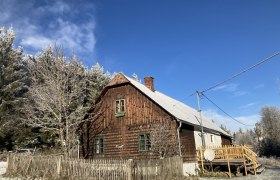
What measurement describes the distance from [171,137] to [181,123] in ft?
4.54

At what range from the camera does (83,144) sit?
29.0 meters

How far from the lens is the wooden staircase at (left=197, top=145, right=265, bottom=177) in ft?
70.2

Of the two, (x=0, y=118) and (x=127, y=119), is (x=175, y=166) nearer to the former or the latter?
(x=127, y=119)

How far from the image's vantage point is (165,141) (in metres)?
22.9

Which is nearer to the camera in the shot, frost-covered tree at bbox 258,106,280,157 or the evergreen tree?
the evergreen tree

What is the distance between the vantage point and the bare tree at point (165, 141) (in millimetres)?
22703

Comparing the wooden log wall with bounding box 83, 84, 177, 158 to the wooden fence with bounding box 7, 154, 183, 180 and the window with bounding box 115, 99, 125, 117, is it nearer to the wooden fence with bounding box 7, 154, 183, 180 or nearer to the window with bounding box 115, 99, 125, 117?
the window with bounding box 115, 99, 125, 117

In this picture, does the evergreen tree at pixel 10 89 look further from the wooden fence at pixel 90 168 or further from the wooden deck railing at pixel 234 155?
the wooden deck railing at pixel 234 155

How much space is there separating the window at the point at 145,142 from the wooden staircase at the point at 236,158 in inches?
173

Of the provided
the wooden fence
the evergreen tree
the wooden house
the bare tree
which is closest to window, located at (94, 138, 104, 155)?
the wooden house

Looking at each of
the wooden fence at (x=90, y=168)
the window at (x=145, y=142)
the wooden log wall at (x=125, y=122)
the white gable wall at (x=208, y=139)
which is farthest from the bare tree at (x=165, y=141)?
the wooden fence at (x=90, y=168)

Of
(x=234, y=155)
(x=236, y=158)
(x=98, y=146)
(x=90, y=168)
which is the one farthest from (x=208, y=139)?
(x=90, y=168)

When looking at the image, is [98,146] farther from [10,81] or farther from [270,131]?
[270,131]

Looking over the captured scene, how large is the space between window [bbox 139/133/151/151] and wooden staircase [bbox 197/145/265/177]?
4.39m
